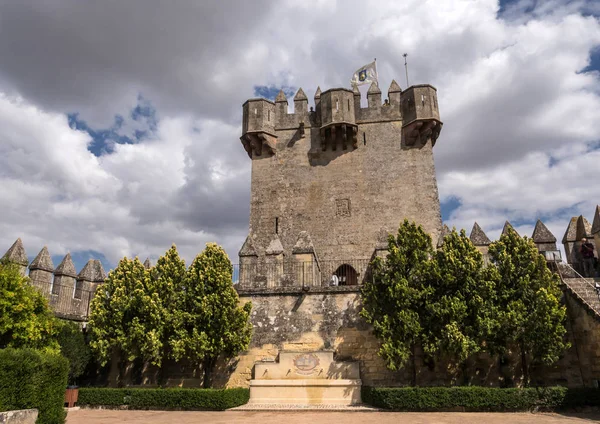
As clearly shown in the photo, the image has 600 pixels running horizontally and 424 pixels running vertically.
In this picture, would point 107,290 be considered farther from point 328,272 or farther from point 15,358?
point 328,272

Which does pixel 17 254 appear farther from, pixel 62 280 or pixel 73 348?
pixel 73 348

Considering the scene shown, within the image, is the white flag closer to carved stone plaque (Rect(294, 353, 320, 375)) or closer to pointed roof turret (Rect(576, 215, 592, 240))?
pointed roof turret (Rect(576, 215, 592, 240))

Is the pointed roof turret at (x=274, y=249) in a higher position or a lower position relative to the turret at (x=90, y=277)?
higher

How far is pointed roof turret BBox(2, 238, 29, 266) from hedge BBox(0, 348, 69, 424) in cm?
833

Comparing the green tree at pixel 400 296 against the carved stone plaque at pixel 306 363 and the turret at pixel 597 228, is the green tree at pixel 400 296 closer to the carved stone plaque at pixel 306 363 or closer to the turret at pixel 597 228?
the carved stone plaque at pixel 306 363

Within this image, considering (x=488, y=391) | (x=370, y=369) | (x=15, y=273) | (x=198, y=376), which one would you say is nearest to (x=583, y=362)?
(x=488, y=391)

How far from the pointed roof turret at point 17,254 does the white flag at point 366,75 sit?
20.3 m

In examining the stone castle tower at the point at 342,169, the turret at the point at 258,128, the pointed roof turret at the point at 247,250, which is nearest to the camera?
the pointed roof turret at the point at 247,250

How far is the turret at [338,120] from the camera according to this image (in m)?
24.4

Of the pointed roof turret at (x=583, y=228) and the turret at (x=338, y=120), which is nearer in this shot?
the pointed roof turret at (x=583, y=228)

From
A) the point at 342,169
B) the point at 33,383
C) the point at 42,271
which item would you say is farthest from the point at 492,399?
the point at 42,271

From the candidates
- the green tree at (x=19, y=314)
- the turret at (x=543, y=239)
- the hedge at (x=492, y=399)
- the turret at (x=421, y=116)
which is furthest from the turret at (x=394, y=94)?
the green tree at (x=19, y=314)

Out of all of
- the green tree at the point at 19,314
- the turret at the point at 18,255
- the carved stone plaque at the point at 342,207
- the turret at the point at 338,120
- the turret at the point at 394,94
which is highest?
the turret at the point at 394,94

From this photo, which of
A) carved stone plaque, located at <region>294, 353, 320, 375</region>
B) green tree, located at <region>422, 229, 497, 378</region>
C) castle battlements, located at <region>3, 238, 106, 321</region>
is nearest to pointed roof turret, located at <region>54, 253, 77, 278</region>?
castle battlements, located at <region>3, 238, 106, 321</region>
